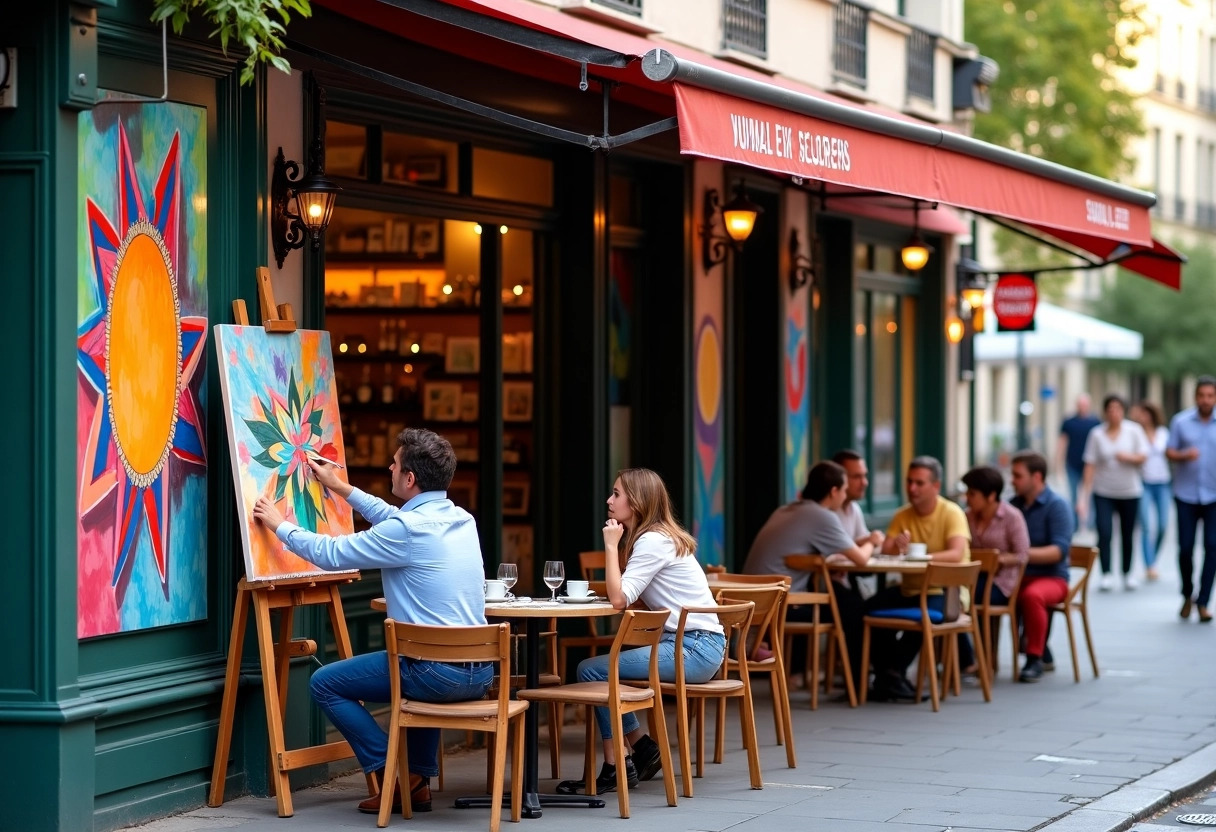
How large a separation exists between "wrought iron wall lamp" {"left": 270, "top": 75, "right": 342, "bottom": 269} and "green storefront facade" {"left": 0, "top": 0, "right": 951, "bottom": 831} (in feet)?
0.38

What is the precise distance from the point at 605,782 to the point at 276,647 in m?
1.51

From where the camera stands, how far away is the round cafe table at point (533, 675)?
7.99 m

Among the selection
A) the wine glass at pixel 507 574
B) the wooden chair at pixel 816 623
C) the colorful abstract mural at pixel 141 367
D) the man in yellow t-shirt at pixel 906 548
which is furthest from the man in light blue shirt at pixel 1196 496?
the colorful abstract mural at pixel 141 367

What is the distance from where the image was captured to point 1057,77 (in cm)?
3034

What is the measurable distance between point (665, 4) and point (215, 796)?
6017 millimetres

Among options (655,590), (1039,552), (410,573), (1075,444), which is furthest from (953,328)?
(410,573)

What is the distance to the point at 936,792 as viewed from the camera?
862cm

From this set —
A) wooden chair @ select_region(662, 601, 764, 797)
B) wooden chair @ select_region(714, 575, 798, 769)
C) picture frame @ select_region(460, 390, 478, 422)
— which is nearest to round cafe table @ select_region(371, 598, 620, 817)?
wooden chair @ select_region(662, 601, 764, 797)

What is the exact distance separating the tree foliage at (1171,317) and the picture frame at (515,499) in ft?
131

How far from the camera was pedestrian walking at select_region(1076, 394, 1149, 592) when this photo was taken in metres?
18.4

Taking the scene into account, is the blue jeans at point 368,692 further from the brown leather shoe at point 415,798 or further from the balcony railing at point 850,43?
the balcony railing at point 850,43

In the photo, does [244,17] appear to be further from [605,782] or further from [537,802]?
[605,782]

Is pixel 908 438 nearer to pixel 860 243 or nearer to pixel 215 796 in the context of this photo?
pixel 860 243

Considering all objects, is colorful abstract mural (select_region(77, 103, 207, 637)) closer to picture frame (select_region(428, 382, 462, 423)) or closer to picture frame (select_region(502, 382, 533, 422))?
picture frame (select_region(428, 382, 462, 423))
